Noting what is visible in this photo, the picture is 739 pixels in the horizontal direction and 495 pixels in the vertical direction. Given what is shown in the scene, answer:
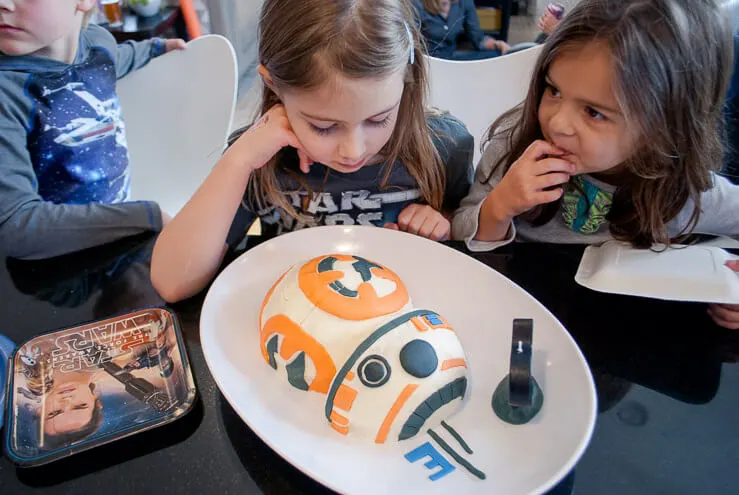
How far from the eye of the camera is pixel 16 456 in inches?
20.8

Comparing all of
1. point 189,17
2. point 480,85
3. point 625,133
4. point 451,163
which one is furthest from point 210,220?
point 189,17

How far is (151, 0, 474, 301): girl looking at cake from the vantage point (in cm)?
73

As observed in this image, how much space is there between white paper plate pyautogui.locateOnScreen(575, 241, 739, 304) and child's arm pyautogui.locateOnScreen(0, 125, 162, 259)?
0.71 meters

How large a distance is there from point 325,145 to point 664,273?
1.69 ft

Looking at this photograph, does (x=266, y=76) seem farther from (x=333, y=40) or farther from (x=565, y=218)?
(x=565, y=218)

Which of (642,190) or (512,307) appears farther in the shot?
(642,190)

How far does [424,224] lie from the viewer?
940mm

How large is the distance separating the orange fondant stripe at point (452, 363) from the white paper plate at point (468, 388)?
5 centimetres

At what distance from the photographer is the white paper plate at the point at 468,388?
50 cm

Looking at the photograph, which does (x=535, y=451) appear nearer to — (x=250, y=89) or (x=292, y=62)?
(x=292, y=62)

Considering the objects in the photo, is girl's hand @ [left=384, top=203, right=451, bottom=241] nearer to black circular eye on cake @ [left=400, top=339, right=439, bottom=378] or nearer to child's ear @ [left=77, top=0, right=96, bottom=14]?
black circular eye on cake @ [left=400, top=339, right=439, bottom=378]

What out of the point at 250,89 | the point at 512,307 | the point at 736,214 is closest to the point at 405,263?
the point at 512,307

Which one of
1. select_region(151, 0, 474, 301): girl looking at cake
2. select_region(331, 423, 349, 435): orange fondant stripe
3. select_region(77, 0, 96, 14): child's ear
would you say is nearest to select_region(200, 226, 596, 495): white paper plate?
select_region(331, 423, 349, 435): orange fondant stripe

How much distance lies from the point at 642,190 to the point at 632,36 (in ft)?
0.89
